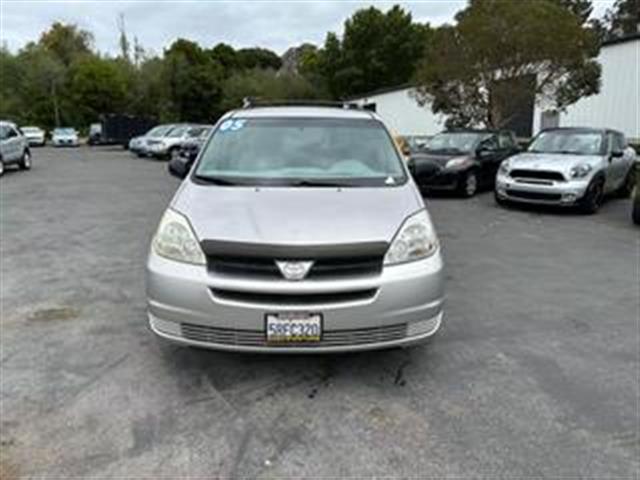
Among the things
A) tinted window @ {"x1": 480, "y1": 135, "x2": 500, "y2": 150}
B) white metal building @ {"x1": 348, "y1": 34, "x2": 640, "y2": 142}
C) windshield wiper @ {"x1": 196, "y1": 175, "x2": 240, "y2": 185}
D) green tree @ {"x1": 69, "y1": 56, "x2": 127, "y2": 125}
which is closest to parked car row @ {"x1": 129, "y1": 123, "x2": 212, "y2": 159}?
white metal building @ {"x1": 348, "y1": 34, "x2": 640, "y2": 142}

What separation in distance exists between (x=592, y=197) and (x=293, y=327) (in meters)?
9.41

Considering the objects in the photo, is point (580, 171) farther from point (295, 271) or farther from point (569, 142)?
point (295, 271)

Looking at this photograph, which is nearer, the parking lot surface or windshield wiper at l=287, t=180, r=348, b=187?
the parking lot surface

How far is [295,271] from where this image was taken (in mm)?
3506

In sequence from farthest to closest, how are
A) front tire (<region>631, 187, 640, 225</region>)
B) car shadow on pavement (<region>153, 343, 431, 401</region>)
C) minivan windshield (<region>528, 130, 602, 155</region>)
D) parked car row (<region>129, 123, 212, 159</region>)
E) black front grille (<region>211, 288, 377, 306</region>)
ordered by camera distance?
parked car row (<region>129, 123, 212, 159</region>) → minivan windshield (<region>528, 130, 602, 155</region>) → front tire (<region>631, 187, 640, 225</region>) → car shadow on pavement (<region>153, 343, 431, 401</region>) → black front grille (<region>211, 288, 377, 306</region>)

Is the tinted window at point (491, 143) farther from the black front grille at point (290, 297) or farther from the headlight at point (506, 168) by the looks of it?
the black front grille at point (290, 297)

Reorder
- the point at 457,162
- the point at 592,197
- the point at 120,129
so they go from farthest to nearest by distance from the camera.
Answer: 1. the point at 120,129
2. the point at 457,162
3. the point at 592,197

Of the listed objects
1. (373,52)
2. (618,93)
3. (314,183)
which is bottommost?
(314,183)

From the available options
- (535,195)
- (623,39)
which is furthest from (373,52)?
(535,195)

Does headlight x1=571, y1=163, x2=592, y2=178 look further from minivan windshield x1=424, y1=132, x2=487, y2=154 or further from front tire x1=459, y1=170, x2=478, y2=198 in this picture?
minivan windshield x1=424, y1=132, x2=487, y2=154

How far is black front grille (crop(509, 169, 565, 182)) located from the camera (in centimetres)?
1130

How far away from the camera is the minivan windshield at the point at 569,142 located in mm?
12266

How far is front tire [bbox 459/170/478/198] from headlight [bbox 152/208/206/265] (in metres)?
10.5

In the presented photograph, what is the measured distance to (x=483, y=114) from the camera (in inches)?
803
